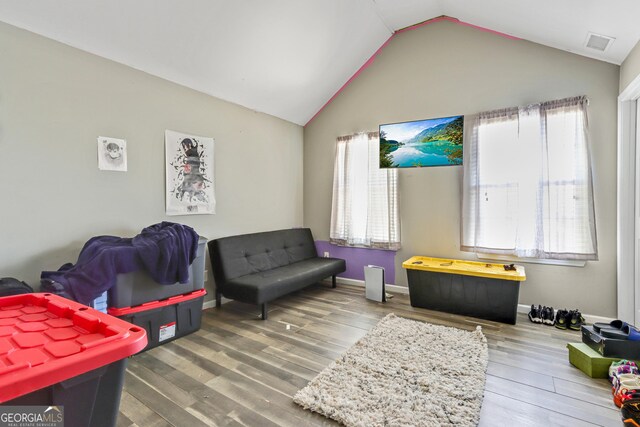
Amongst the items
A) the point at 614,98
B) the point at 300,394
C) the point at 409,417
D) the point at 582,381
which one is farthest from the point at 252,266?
the point at 614,98

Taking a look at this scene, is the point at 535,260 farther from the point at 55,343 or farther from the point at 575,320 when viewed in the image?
the point at 55,343

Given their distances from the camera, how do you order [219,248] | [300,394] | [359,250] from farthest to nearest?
1. [359,250]
2. [219,248]
3. [300,394]

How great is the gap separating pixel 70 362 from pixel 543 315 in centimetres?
356

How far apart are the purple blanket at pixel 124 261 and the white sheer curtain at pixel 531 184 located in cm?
294

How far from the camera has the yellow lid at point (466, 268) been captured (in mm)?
2838

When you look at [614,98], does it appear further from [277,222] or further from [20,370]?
[20,370]

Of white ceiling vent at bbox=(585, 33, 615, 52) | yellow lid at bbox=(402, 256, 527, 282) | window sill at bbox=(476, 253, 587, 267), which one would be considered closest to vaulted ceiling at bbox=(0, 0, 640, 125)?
white ceiling vent at bbox=(585, 33, 615, 52)

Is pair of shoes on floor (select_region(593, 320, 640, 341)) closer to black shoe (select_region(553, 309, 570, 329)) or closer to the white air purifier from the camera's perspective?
black shoe (select_region(553, 309, 570, 329))

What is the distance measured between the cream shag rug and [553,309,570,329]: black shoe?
86 cm

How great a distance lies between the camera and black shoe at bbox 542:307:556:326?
9.37ft

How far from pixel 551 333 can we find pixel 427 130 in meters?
2.41

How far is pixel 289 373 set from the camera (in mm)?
2043

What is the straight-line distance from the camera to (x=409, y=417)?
159 centimetres

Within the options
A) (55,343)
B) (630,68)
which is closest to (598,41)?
Result: (630,68)
